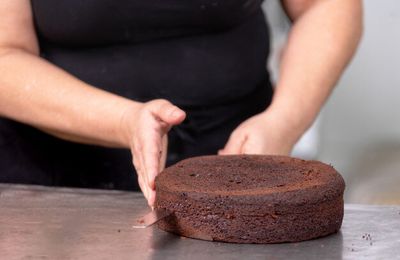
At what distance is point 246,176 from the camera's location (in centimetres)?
139

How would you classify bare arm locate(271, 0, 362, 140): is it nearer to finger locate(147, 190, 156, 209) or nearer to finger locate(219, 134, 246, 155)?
finger locate(219, 134, 246, 155)

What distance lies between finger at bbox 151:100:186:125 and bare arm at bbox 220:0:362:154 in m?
0.22

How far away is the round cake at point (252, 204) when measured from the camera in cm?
130

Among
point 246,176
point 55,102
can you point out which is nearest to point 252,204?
point 246,176

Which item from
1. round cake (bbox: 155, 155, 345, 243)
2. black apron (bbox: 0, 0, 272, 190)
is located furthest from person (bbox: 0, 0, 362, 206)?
round cake (bbox: 155, 155, 345, 243)

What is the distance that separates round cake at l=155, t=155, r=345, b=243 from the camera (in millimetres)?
1296

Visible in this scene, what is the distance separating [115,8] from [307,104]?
0.38 meters

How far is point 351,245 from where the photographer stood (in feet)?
4.31

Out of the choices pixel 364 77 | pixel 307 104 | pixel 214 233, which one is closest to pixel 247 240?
pixel 214 233

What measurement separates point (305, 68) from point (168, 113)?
46cm

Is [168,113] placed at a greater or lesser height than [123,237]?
greater

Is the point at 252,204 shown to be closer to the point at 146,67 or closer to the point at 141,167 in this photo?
the point at 141,167

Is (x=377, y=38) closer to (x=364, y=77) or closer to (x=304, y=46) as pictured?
(x=364, y=77)

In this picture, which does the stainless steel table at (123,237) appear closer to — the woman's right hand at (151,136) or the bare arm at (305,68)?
the woman's right hand at (151,136)
